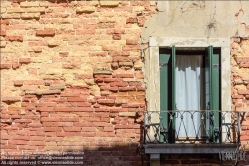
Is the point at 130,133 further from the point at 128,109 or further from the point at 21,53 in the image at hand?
the point at 21,53

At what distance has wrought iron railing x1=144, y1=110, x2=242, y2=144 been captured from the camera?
600cm

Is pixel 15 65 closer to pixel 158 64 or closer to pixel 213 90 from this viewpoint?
pixel 158 64

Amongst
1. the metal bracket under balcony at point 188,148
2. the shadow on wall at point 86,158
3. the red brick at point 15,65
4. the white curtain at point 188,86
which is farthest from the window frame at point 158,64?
the red brick at point 15,65

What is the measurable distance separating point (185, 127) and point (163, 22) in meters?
1.41

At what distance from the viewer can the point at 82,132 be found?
611cm

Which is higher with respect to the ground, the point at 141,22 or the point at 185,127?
the point at 141,22

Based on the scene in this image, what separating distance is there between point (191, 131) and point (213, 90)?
24.9 inches

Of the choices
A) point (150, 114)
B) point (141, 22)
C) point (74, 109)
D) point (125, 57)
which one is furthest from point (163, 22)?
point (74, 109)

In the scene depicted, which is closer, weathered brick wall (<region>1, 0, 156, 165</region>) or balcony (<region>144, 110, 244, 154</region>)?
balcony (<region>144, 110, 244, 154</region>)

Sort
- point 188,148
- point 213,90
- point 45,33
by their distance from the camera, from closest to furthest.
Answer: point 188,148, point 213,90, point 45,33

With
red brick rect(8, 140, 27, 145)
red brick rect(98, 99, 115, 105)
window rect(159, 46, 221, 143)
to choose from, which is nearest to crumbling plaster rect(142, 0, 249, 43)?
window rect(159, 46, 221, 143)

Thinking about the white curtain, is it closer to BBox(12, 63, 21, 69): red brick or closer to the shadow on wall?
the shadow on wall

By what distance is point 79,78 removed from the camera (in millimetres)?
6160

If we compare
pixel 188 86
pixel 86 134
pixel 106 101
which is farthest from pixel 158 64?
pixel 86 134
